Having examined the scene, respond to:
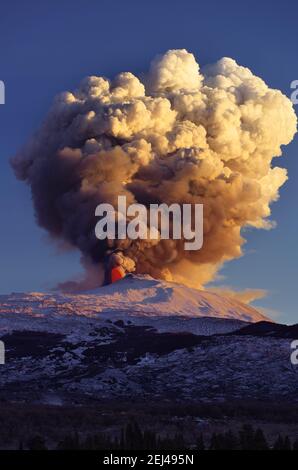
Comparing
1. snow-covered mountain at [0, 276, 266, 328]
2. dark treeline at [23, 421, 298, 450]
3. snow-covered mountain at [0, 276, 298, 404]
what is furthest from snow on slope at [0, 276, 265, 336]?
dark treeline at [23, 421, 298, 450]

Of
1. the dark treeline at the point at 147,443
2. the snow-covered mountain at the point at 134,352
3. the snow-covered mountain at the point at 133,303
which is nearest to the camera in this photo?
the dark treeline at the point at 147,443

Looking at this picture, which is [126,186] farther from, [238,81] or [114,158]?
[238,81]

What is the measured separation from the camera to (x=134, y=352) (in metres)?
57.9

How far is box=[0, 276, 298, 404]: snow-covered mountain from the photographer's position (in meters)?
45.8

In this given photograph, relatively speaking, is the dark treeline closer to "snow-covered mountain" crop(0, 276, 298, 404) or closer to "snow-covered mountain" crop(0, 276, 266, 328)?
"snow-covered mountain" crop(0, 276, 298, 404)

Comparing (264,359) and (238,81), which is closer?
Result: (264,359)

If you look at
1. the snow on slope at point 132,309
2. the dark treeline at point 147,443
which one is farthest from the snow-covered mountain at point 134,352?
the dark treeline at point 147,443

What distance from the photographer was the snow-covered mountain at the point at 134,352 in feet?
150

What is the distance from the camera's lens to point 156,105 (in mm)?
95750

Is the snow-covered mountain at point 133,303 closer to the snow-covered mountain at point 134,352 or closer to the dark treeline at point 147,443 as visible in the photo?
the snow-covered mountain at point 134,352
